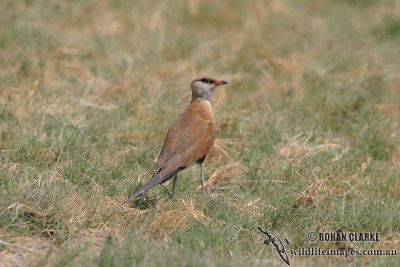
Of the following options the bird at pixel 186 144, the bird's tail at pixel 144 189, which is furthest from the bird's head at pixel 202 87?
the bird's tail at pixel 144 189

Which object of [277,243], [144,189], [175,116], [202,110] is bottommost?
[175,116]

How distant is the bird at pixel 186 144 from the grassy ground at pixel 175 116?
224 millimetres

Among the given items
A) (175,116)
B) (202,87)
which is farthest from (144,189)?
(175,116)

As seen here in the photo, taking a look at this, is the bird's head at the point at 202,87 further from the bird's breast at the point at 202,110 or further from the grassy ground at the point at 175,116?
the grassy ground at the point at 175,116

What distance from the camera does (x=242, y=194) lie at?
5.02 metres

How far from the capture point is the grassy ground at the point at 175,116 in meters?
4.18

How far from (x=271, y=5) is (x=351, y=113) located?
490 cm

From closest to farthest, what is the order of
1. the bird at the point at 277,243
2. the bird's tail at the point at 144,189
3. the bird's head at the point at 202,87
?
the bird at the point at 277,243 < the bird's tail at the point at 144,189 < the bird's head at the point at 202,87

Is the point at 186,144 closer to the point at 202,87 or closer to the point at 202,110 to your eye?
the point at 202,110

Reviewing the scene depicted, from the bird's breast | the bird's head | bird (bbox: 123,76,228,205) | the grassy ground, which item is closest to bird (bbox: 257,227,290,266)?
the grassy ground

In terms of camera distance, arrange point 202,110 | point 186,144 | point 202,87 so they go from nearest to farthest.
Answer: point 186,144 → point 202,110 → point 202,87

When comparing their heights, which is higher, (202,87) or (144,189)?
(202,87)

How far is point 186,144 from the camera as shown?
508cm

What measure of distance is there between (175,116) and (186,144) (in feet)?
5.44
